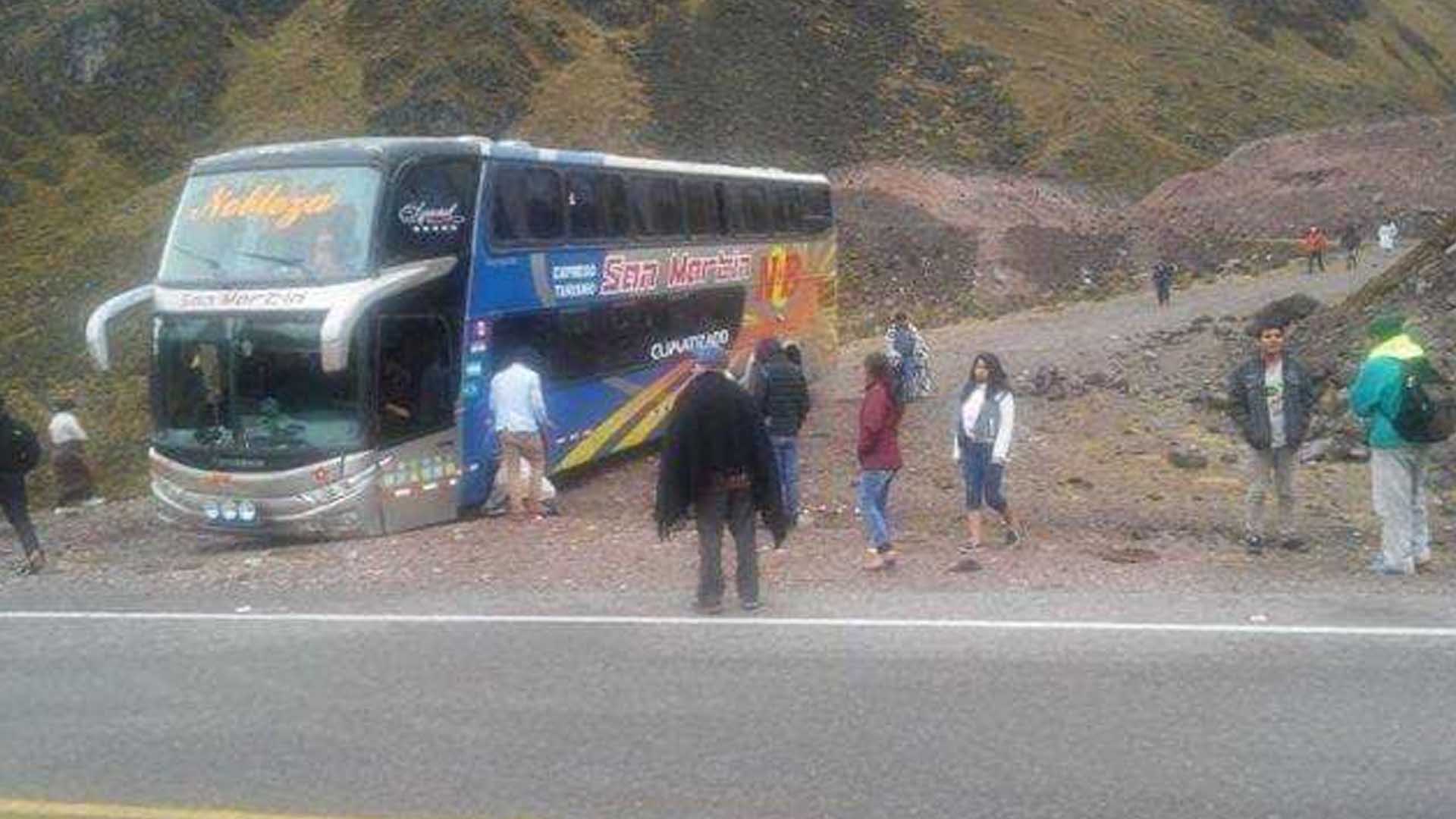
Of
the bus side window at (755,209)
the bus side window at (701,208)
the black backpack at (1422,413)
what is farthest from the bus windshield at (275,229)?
the black backpack at (1422,413)

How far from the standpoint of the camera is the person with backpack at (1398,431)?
34.1 ft

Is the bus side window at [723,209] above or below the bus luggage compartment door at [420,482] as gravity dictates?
above

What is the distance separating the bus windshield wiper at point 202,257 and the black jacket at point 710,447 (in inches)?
272

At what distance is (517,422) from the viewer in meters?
15.2

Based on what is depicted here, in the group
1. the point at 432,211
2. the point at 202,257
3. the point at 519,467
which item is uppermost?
the point at 432,211

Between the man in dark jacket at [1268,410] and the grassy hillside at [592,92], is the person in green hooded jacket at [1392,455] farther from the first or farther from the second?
the grassy hillside at [592,92]

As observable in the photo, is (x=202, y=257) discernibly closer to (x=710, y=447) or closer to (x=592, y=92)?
(x=710, y=447)

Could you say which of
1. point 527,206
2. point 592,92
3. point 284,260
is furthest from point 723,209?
point 592,92

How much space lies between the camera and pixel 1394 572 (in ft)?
35.2

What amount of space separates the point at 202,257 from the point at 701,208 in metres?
7.46

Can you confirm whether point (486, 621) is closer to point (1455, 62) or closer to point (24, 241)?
point (24, 241)

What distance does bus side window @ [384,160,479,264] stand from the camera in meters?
14.8

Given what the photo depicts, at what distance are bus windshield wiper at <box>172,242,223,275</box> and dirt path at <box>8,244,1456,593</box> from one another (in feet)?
8.87

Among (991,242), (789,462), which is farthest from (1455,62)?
(789,462)
